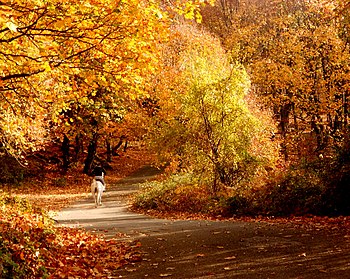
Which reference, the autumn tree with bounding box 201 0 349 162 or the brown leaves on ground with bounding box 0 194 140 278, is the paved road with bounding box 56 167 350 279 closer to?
the brown leaves on ground with bounding box 0 194 140 278

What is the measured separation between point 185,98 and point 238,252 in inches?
432

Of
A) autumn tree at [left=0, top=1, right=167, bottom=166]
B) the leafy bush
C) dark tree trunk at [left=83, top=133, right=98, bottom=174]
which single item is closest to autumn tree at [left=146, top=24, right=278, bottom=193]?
the leafy bush

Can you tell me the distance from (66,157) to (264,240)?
27.5 m

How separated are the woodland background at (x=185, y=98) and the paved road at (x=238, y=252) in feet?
8.67

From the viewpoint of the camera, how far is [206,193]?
18.8m

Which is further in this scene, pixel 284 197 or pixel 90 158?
pixel 90 158

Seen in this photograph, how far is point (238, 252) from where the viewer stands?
7.80 m

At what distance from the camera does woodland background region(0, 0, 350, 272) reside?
295 inches

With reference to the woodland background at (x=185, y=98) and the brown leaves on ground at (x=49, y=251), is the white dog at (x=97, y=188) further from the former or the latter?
the brown leaves on ground at (x=49, y=251)

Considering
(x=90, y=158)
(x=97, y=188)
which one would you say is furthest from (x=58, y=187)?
(x=97, y=188)

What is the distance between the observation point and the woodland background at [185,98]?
749 cm

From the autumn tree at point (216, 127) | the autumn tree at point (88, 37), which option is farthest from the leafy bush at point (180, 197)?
the autumn tree at point (88, 37)

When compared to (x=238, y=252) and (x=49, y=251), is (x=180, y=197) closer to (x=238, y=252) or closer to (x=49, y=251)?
(x=49, y=251)

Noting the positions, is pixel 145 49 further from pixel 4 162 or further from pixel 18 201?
pixel 4 162
